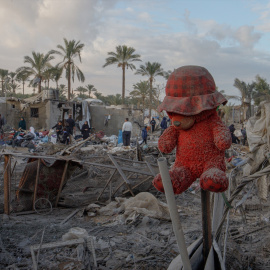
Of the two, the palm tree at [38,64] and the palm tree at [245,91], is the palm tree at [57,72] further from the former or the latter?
the palm tree at [245,91]

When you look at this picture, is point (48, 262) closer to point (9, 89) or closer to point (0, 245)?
point (0, 245)

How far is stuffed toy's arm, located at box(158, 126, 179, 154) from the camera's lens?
9.05 ft

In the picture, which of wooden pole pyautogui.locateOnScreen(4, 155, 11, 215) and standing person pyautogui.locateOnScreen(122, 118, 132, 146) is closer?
wooden pole pyautogui.locateOnScreen(4, 155, 11, 215)

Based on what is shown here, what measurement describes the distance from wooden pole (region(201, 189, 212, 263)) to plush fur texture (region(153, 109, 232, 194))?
0.19 meters

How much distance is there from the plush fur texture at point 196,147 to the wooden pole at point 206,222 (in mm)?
192

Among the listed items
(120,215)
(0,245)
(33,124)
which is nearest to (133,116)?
(33,124)

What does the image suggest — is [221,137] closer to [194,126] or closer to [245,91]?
[194,126]

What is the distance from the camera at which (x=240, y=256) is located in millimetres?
3377

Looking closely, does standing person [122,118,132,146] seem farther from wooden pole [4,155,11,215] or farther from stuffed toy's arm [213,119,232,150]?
stuffed toy's arm [213,119,232,150]

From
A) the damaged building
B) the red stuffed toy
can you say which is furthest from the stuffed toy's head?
the damaged building

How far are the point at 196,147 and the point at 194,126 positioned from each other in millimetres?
198

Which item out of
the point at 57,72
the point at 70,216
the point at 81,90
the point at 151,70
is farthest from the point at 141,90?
the point at 70,216

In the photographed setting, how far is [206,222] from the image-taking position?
8.77ft

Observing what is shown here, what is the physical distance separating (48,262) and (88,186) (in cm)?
387
